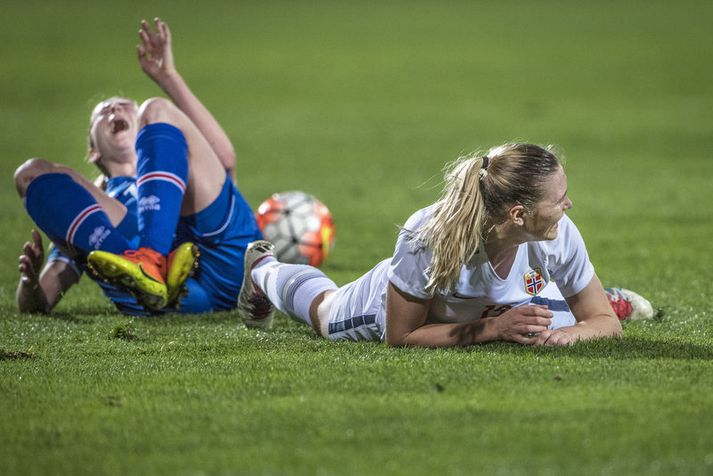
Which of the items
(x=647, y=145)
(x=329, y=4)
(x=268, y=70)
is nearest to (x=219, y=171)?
(x=647, y=145)

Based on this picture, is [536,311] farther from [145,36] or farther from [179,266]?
[145,36]

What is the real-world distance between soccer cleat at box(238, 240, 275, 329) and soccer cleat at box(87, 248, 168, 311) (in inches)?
15.5

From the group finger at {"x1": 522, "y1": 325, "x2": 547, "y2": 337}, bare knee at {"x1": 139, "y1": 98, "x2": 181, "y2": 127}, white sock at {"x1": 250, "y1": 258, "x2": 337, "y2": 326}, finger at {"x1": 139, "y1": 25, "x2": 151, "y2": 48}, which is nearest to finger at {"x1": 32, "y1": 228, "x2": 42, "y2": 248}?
bare knee at {"x1": 139, "y1": 98, "x2": 181, "y2": 127}

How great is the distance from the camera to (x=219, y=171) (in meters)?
6.94

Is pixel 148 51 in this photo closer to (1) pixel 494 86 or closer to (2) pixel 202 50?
(1) pixel 494 86

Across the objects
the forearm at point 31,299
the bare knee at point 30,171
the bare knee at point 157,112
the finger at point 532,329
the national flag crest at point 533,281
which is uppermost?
the bare knee at point 157,112

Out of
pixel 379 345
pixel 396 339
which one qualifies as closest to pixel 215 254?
pixel 379 345

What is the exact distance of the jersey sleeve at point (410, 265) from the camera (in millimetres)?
5105

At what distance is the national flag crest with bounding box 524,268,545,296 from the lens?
5.43 metres

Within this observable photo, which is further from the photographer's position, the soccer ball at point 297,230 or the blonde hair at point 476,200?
the soccer ball at point 297,230

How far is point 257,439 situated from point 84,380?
46.0 inches

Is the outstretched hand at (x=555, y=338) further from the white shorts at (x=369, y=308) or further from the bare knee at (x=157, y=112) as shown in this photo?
the bare knee at (x=157, y=112)

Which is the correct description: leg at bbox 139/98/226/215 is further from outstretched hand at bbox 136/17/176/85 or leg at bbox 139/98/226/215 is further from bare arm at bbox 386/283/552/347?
bare arm at bbox 386/283/552/347

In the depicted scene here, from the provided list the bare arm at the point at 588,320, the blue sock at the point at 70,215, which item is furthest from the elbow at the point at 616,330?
the blue sock at the point at 70,215
